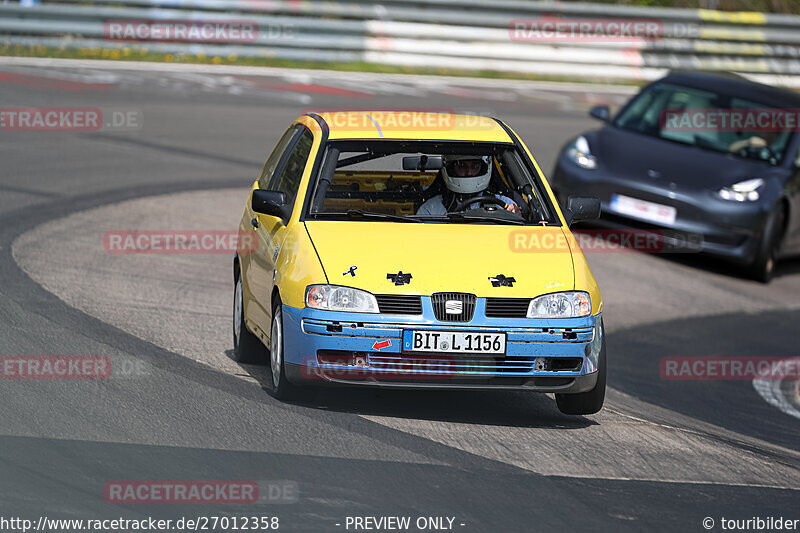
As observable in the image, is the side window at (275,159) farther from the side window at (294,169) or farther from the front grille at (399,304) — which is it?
the front grille at (399,304)

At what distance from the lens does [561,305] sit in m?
7.22

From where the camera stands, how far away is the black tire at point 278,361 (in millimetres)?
7293

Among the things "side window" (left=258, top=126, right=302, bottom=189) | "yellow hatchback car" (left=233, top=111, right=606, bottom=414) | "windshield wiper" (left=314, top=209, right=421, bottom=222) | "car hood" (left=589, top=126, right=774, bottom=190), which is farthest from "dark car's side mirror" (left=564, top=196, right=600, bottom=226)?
"car hood" (left=589, top=126, right=774, bottom=190)

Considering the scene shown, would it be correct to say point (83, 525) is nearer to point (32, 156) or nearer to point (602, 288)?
point (602, 288)

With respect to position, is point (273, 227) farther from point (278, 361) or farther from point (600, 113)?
point (600, 113)

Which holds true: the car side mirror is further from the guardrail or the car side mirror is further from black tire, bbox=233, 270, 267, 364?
the guardrail

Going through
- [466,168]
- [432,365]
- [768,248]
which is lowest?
[768,248]

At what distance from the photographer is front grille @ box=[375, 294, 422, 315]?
702 cm

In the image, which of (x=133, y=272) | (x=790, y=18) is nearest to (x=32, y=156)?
(x=133, y=272)

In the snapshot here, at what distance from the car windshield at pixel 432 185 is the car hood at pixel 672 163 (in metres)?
5.55

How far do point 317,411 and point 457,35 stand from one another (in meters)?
19.0

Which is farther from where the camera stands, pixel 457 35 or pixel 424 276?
pixel 457 35

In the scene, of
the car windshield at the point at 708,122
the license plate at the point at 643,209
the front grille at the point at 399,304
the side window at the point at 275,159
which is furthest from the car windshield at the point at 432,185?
the car windshield at the point at 708,122

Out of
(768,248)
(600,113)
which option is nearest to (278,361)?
(768,248)
